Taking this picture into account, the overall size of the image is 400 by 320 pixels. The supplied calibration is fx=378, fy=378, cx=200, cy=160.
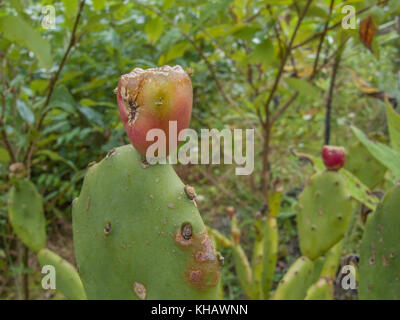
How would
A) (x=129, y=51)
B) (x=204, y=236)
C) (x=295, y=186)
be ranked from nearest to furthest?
(x=204, y=236)
(x=129, y=51)
(x=295, y=186)

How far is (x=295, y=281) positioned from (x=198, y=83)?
72 cm

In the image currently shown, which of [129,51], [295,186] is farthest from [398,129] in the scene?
[295,186]

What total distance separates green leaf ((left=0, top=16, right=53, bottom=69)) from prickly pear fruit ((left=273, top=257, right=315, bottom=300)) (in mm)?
778

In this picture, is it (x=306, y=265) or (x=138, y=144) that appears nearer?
(x=138, y=144)

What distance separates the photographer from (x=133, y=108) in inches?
16.4

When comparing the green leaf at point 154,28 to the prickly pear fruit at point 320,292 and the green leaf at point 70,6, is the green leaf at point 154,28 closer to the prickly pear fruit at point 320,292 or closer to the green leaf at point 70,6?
the green leaf at point 70,6

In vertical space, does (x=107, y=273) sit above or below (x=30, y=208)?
below

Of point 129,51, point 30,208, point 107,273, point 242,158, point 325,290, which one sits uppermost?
point 129,51

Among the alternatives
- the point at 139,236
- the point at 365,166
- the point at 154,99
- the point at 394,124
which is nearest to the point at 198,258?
the point at 139,236

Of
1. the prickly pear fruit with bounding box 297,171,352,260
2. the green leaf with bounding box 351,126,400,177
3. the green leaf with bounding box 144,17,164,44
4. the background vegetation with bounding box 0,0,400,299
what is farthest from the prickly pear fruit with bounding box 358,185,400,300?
the green leaf with bounding box 144,17,164,44

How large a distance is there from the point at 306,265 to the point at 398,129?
46 centimetres

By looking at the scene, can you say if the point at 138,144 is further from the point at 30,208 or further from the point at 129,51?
the point at 129,51

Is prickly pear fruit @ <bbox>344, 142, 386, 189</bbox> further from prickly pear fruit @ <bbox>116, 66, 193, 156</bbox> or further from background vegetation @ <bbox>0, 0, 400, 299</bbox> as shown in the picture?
prickly pear fruit @ <bbox>116, 66, 193, 156</bbox>

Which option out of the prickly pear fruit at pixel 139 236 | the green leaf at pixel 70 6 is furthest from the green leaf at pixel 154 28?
the prickly pear fruit at pixel 139 236
